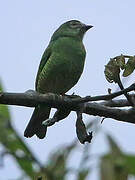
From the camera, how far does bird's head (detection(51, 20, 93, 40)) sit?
542 cm

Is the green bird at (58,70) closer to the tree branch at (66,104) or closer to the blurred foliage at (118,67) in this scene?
the tree branch at (66,104)

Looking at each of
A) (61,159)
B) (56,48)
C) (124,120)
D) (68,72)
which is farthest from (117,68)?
(56,48)

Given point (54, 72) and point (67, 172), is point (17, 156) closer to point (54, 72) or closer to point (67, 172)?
point (67, 172)

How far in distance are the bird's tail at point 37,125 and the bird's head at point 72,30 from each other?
1137 mm

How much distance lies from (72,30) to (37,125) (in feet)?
5.42

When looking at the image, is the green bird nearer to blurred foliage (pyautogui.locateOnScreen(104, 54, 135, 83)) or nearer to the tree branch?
the tree branch

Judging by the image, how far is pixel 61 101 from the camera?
89.3 inches

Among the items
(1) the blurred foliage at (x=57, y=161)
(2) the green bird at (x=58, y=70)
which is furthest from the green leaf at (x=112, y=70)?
(2) the green bird at (x=58, y=70)

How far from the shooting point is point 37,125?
4.31m

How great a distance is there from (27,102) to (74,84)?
96.5 inches

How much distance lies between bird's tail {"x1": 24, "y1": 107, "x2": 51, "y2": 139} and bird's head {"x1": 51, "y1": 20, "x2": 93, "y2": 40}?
1.14 metres

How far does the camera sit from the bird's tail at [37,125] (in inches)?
153

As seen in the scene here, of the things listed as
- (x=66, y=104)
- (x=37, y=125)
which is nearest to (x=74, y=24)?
(x=37, y=125)

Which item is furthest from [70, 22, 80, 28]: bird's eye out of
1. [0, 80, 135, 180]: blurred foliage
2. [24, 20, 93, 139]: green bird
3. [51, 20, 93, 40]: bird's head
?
[0, 80, 135, 180]: blurred foliage
